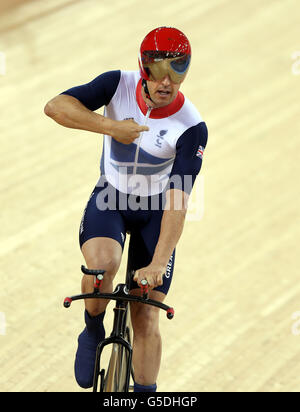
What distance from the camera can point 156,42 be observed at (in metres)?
2.54

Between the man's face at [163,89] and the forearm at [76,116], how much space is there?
0.60 feet

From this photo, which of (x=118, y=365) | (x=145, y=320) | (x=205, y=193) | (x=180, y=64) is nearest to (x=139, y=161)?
(x=180, y=64)

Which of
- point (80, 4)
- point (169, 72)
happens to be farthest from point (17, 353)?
point (80, 4)

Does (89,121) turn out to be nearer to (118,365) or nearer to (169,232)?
(169,232)

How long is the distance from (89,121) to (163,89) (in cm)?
29

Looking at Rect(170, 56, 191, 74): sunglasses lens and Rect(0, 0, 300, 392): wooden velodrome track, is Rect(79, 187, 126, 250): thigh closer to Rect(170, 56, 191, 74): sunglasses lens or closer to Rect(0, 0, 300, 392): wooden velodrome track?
Rect(170, 56, 191, 74): sunglasses lens

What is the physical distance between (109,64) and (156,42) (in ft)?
14.8


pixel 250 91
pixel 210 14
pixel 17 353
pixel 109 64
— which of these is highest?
pixel 210 14

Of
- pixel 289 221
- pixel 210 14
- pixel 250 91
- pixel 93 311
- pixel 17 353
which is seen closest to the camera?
pixel 93 311

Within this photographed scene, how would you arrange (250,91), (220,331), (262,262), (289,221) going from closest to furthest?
(220,331) < (262,262) < (289,221) < (250,91)

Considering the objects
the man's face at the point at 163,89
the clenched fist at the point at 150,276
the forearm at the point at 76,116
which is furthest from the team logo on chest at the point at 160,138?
the clenched fist at the point at 150,276

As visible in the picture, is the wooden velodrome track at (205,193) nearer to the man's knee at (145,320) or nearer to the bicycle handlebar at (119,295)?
the man's knee at (145,320)

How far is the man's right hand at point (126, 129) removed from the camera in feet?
8.72

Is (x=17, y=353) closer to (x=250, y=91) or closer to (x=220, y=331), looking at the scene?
(x=220, y=331)
